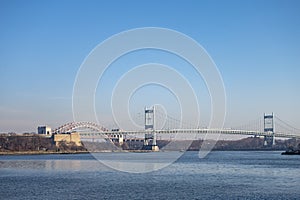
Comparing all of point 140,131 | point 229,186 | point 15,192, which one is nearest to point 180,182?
point 229,186

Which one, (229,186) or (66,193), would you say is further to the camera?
(229,186)

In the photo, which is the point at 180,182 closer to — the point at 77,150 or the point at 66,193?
the point at 66,193

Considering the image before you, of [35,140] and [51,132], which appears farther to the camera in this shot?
[51,132]

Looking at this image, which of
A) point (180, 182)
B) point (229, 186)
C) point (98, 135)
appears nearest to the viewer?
point (229, 186)

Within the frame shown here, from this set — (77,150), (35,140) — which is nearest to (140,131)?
(77,150)

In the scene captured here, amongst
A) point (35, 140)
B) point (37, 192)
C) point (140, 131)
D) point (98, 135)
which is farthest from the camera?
point (35, 140)

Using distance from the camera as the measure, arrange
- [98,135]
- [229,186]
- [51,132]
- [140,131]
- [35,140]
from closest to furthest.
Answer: [229,186], [140,131], [98,135], [35,140], [51,132]

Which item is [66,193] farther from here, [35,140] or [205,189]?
[35,140]

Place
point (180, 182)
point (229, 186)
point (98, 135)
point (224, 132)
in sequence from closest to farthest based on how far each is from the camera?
1. point (229, 186)
2. point (180, 182)
3. point (224, 132)
4. point (98, 135)
